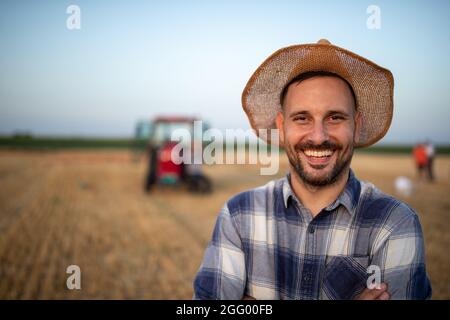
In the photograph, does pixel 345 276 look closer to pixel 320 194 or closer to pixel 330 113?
pixel 320 194

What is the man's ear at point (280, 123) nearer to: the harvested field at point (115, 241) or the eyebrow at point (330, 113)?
the eyebrow at point (330, 113)

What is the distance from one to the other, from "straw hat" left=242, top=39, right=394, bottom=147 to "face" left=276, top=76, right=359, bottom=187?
0.21 feet

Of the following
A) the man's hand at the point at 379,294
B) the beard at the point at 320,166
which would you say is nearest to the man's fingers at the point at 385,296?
the man's hand at the point at 379,294

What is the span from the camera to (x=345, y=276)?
1.41 meters

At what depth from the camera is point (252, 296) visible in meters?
1.52

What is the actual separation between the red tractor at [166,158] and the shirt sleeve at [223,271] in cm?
822

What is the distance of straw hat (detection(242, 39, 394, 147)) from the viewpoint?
152cm

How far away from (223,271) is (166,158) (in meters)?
8.39

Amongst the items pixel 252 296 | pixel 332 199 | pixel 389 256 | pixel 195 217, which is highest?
pixel 332 199

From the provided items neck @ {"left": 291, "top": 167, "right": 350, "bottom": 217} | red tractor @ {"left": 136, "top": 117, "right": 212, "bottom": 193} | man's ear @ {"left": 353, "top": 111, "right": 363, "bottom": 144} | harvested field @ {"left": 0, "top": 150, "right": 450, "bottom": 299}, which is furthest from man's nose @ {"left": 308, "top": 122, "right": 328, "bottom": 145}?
red tractor @ {"left": 136, "top": 117, "right": 212, "bottom": 193}

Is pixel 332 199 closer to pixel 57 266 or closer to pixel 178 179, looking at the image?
pixel 57 266

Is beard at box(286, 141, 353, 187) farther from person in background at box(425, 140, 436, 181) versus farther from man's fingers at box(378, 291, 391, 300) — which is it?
person in background at box(425, 140, 436, 181)
